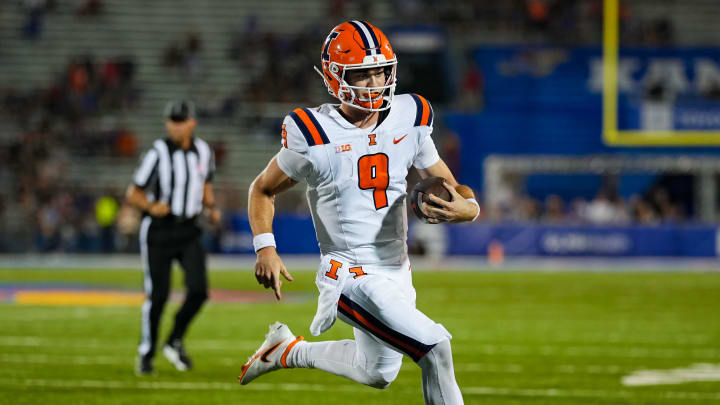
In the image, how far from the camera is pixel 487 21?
2580 centimetres

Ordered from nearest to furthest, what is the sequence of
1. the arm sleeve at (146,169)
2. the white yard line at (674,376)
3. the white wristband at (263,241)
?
the white wristband at (263,241) → the white yard line at (674,376) → the arm sleeve at (146,169)

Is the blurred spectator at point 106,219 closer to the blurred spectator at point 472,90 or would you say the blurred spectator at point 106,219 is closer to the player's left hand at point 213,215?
the blurred spectator at point 472,90

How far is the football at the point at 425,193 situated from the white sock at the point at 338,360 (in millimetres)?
722

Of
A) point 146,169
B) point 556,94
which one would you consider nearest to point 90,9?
point 556,94

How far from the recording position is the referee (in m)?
7.16

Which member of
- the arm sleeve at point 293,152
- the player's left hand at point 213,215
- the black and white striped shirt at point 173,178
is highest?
the arm sleeve at point 293,152

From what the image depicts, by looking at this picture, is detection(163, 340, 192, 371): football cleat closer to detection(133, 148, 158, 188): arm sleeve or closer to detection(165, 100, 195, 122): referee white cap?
detection(133, 148, 158, 188): arm sleeve

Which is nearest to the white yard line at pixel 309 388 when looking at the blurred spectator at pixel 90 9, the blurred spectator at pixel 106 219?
the blurred spectator at pixel 106 219

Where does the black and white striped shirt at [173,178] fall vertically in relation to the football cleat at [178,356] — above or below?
above

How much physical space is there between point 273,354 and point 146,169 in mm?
2707

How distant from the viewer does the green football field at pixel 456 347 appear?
615 cm

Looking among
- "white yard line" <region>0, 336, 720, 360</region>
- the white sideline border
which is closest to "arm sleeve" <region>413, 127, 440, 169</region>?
"white yard line" <region>0, 336, 720, 360</region>

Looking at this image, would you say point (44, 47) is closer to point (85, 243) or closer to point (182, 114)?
point (85, 243)

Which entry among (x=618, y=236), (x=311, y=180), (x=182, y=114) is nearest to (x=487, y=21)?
(x=618, y=236)
